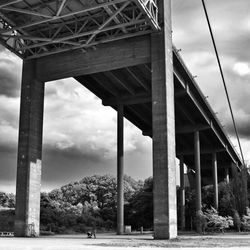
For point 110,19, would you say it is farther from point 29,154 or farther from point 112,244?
point 112,244

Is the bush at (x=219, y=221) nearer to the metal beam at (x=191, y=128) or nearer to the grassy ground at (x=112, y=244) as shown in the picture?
the metal beam at (x=191, y=128)

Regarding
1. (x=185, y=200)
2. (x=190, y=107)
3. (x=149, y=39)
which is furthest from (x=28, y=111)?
(x=185, y=200)

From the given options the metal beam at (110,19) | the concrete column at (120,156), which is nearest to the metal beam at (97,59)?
the metal beam at (110,19)

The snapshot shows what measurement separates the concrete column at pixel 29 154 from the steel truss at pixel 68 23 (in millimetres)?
2607

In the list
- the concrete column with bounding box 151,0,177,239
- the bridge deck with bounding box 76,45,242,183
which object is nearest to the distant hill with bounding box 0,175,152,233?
the bridge deck with bounding box 76,45,242,183

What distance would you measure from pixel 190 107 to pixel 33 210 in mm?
25934

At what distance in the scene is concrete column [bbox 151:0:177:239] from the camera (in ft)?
92.1

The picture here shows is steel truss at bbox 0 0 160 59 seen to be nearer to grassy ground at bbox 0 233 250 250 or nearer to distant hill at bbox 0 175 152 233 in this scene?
grassy ground at bbox 0 233 250 250

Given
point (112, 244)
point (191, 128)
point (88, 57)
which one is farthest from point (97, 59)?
point (191, 128)

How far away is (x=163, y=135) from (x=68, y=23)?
11.7m

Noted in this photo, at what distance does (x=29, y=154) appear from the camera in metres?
33.3

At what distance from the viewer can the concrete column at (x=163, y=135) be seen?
28.1m

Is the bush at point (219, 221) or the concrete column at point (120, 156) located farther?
the concrete column at point (120, 156)

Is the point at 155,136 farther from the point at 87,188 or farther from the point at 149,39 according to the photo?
the point at 87,188
